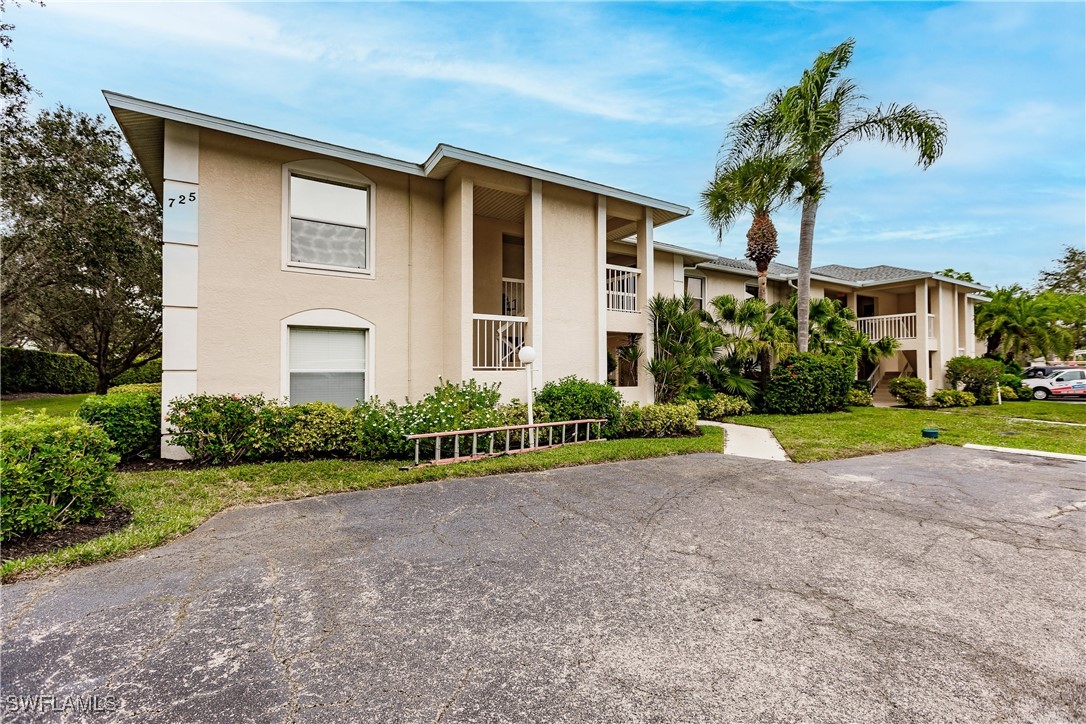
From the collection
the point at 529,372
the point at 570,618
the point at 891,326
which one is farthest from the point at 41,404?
the point at 891,326

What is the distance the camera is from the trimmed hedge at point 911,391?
18156mm

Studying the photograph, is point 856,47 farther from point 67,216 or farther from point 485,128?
point 67,216

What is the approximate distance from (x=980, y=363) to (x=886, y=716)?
24.2m

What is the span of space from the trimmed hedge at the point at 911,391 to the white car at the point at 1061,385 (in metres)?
9.09

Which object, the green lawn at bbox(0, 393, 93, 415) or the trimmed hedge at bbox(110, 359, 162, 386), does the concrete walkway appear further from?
the trimmed hedge at bbox(110, 359, 162, 386)

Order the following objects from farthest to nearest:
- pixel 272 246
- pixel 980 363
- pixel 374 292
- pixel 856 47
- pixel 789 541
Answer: pixel 980 363 → pixel 856 47 → pixel 374 292 → pixel 272 246 → pixel 789 541

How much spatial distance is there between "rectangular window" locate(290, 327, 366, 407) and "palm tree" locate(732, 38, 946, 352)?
13.8 meters

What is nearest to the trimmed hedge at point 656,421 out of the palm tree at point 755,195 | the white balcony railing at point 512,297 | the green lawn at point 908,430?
the green lawn at point 908,430

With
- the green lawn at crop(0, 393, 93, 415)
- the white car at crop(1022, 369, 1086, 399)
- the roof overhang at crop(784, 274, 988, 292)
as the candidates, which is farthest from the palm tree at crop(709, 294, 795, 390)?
the green lawn at crop(0, 393, 93, 415)

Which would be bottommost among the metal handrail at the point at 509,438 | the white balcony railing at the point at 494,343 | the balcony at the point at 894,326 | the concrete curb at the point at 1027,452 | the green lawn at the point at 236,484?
the concrete curb at the point at 1027,452

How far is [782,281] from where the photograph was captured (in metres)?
→ 20.0

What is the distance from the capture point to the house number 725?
7.82 meters

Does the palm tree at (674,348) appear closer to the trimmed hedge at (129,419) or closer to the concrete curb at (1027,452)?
the concrete curb at (1027,452)

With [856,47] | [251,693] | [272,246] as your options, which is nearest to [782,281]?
[856,47]
